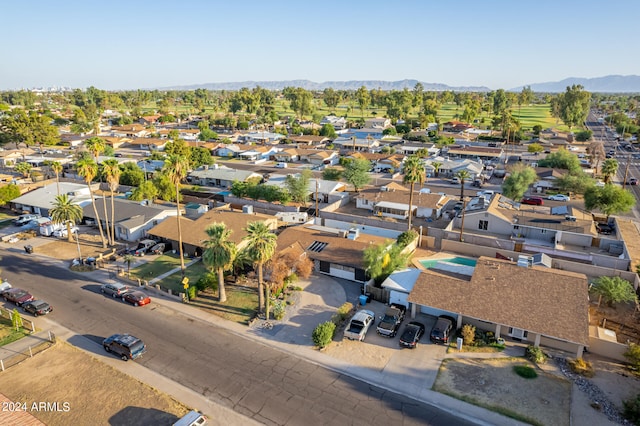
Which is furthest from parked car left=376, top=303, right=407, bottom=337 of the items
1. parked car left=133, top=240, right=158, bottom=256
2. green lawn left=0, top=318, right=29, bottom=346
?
parked car left=133, top=240, right=158, bottom=256

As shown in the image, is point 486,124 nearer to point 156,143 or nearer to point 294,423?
point 156,143

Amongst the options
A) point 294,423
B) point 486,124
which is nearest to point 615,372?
point 294,423

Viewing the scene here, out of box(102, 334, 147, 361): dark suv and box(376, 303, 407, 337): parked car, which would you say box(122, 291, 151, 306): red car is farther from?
box(376, 303, 407, 337): parked car

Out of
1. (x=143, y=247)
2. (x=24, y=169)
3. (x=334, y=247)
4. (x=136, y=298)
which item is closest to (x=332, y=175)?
(x=334, y=247)

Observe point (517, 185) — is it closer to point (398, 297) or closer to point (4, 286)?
point (398, 297)

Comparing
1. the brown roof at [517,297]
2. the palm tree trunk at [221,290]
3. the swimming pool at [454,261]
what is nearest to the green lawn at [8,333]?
the palm tree trunk at [221,290]

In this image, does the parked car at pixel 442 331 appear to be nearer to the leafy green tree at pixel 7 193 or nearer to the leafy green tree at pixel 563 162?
the leafy green tree at pixel 563 162

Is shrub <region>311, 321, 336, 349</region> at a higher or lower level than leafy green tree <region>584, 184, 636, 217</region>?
lower
